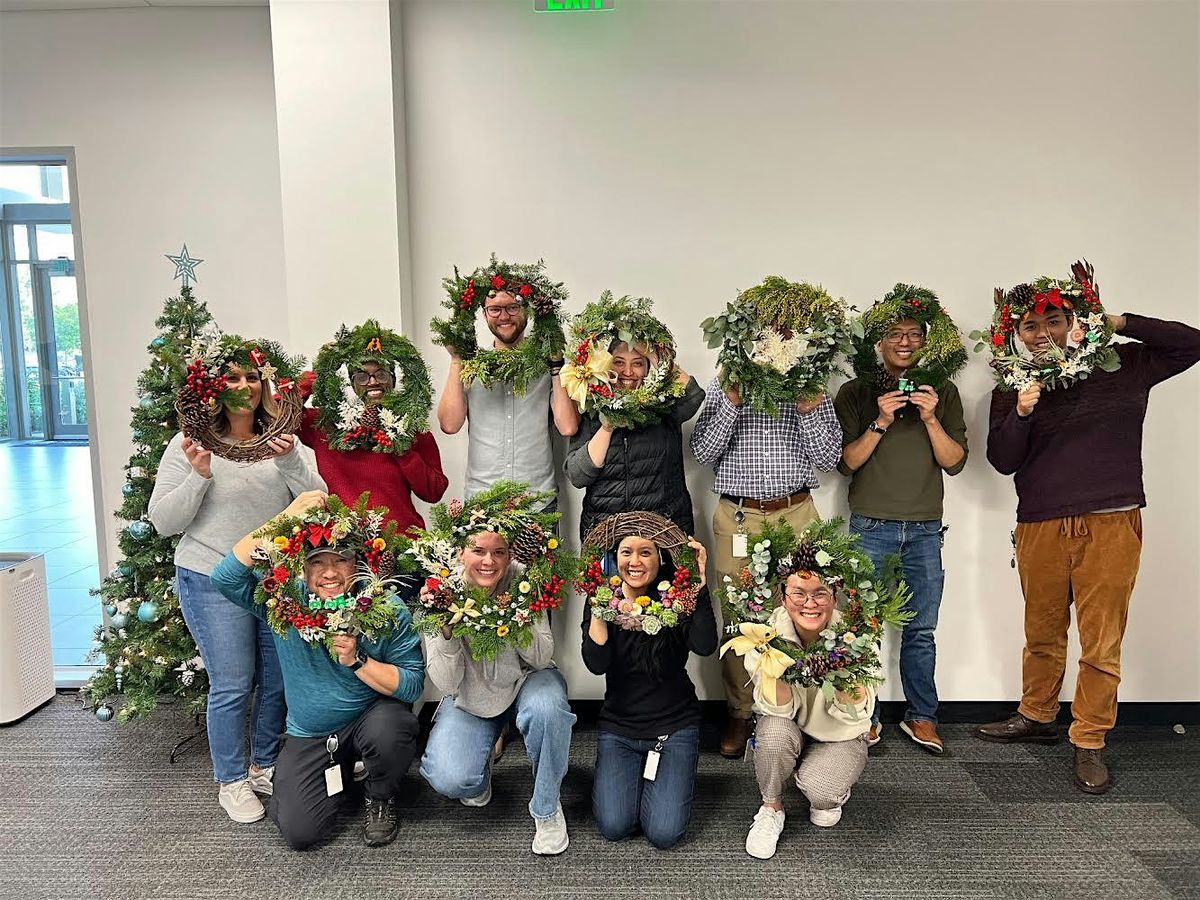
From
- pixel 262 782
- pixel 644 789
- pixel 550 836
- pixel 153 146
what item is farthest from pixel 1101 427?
pixel 153 146

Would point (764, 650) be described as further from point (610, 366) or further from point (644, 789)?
point (610, 366)

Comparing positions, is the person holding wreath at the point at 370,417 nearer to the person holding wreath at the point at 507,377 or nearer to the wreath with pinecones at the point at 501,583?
the person holding wreath at the point at 507,377

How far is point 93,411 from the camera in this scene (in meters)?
4.15

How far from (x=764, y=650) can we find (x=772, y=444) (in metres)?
0.86

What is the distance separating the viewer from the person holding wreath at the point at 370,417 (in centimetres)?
300

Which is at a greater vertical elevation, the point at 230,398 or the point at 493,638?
the point at 230,398

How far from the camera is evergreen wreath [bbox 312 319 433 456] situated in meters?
3.00

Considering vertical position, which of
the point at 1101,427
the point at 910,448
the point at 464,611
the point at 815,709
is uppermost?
the point at 1101,427

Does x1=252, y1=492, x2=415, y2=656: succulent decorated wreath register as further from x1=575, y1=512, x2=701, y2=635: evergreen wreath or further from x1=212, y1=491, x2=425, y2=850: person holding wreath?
x1=575, y1=512, x2=701, y2=635: evergreen wreath

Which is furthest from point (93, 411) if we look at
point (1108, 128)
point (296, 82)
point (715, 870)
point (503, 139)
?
point (1108, 128)

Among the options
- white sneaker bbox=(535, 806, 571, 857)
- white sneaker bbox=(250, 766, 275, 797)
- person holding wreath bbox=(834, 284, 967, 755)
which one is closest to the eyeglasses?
person holding wreath bbox=(834, 284, 967, 755)

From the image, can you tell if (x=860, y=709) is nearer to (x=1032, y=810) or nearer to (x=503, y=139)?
(x=1032, y=810)

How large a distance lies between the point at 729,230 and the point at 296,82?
1938 millimetres

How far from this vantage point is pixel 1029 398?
10.2ft
